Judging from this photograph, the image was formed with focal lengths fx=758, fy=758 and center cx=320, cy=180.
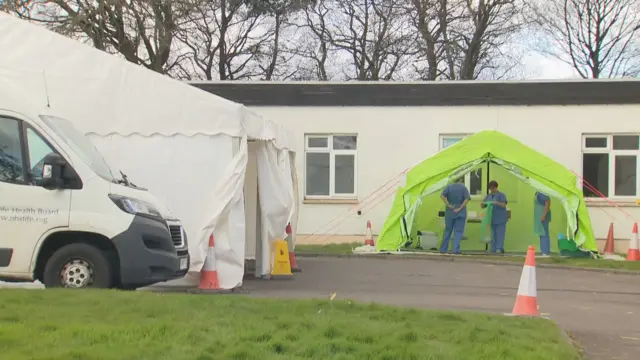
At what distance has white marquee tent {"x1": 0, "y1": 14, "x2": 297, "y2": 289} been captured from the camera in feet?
36.2

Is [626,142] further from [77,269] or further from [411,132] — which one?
[77,269]

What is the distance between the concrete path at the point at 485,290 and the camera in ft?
28.8

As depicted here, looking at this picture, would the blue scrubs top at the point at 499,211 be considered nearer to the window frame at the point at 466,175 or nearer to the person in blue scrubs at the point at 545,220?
the person in blue scrubs at the point at 545,220

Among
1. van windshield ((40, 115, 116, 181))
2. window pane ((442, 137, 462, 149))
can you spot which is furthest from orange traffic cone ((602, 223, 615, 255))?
van windshield ((40, 115, 116, 181))

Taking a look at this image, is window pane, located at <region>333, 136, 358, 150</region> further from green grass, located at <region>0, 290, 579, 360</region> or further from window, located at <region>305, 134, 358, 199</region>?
green grass, located at <region>0, 290, 579, 360</region>

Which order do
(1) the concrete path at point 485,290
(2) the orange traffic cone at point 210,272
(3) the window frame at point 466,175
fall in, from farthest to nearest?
(3) the window frame at point 466,175 → (2) the orange traffic cone at point 210,272 → (1) the concrete path at point 485,290

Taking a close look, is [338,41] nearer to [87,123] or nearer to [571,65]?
[571,65]

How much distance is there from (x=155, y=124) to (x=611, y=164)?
542 inches

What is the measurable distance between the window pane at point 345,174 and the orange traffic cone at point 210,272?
36.0 ft

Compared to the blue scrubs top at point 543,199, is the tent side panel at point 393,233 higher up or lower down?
lower down

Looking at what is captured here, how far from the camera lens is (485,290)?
12.5 metres

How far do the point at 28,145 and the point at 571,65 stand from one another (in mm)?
38726

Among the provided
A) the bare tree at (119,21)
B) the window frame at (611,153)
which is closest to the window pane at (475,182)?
the window frame at (611,153)

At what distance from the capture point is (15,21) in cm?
1130
